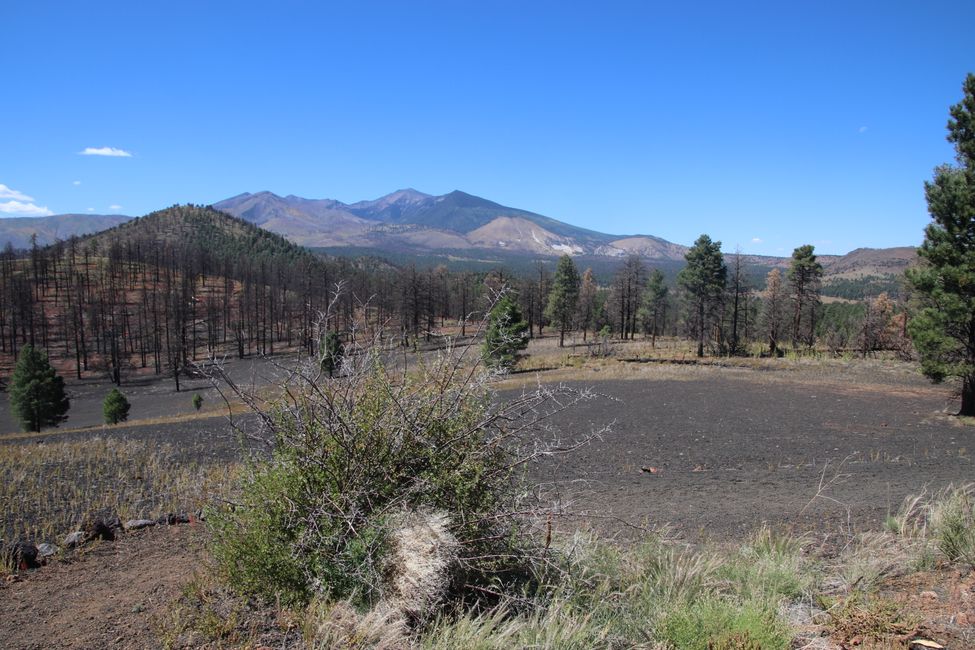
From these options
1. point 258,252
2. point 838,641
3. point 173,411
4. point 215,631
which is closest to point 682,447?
point 838,641

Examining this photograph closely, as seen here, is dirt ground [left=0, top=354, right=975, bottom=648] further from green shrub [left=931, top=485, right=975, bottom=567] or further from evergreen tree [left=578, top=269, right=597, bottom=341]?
evergreen tree [left=578, top=269, right=597, bottom=341]

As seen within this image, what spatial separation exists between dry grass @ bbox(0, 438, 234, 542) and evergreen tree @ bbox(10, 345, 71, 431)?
61.0 ft

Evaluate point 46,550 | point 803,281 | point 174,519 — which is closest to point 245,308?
point 803,281

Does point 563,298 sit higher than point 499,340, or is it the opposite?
point 499,340

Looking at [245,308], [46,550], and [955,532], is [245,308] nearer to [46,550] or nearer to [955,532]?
[46,550]

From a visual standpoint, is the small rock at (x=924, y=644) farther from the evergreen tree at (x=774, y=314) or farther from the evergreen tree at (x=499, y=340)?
the evergreen tree at (x=774, y=314)

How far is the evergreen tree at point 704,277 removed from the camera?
4300 cm

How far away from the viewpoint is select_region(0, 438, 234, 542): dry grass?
288 inches

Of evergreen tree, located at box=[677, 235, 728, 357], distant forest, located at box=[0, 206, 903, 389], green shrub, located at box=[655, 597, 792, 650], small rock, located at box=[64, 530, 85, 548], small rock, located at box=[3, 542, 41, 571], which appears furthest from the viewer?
distant forest, located at box=[0, 206, 903, 389]

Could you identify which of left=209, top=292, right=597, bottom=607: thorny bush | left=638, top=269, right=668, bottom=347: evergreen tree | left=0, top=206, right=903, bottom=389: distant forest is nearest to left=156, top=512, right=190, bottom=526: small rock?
left=209, top=292, right=597, bottom=607: thorny bush

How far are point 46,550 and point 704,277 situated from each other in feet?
143

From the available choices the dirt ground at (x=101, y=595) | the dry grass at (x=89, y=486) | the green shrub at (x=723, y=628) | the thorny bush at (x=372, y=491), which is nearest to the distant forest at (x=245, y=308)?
the dry grass at (x=89, y=486)

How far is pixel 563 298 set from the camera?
191ft

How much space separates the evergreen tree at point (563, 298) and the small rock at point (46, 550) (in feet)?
173
